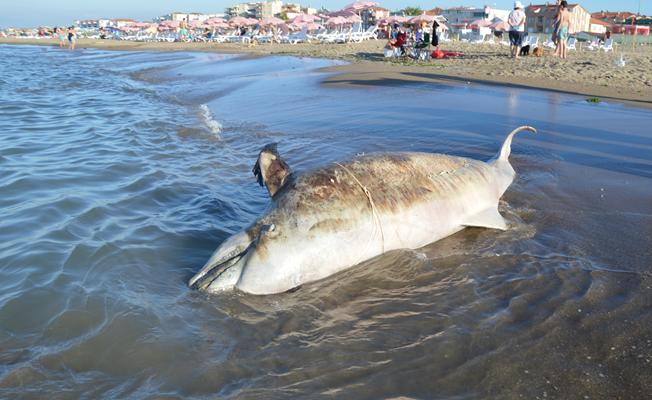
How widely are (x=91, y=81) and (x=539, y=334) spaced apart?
2192cm

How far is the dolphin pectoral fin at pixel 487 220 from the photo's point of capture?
5.02 m

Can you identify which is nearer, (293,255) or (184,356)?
(184,356)

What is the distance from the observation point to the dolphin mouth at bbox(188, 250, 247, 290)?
13.6 feet

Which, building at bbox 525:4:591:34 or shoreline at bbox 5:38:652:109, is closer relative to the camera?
shoreline at bbox 5:38:652:109

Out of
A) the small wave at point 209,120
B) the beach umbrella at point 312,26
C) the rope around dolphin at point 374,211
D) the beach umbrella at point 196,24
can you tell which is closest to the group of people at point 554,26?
the small wave at point 209,120

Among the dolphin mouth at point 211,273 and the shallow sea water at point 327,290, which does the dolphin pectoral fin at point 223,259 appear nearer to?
the dolphin mouth at point 211,273

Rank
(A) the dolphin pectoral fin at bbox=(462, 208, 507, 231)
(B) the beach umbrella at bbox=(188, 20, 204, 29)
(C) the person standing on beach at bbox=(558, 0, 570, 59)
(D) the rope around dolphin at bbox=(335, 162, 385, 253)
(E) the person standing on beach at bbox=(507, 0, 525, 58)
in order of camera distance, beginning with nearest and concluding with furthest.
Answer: (D) the rope around dolphin at bbox=(335, 162, 385, 253)
(A) the dolphin pectoral fin at bbox=(462, 208, 507, 231)
(C) the person standing on beach at bbox=(558, 0, 570, 59)
(E) the person standing on beach at bbox=(507, 0, 525, 58)
(B) the beach umbrella at bbox=(188, 20, 204, 29)

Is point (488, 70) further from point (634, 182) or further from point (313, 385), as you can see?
point (313, 385)

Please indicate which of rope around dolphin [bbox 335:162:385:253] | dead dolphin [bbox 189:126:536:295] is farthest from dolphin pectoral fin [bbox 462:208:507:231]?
rope around dolphin [bbox 335:162:385:253]

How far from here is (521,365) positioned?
311cm

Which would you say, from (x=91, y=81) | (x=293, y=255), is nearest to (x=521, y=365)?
(x=293, y=255)

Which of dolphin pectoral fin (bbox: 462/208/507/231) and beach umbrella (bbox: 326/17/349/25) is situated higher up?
beach umbrella (bbox: 326/17/349/25)

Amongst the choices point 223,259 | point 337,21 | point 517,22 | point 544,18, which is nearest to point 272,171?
point 223,259

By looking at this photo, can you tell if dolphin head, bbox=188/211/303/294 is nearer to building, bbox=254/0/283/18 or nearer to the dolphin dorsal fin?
the dolphin dorsal fin
